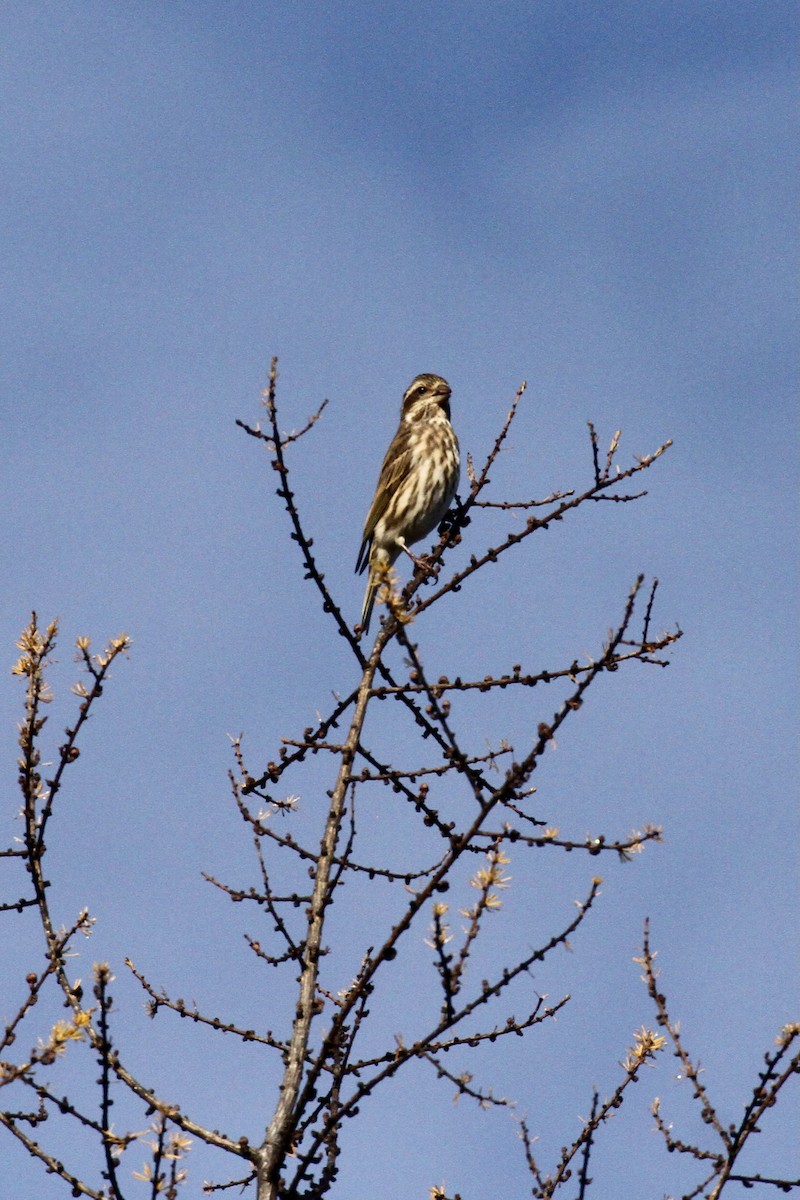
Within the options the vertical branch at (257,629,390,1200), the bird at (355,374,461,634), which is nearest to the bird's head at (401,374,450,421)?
the bird at (355,374,461,634)

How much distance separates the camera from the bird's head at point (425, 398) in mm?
12475

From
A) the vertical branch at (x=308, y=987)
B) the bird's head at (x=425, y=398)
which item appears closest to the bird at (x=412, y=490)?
the bird's head at (x=425, y=398)

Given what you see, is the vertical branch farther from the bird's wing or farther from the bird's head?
the bird's head

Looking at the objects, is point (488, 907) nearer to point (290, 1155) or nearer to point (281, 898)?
point (290, 1155)

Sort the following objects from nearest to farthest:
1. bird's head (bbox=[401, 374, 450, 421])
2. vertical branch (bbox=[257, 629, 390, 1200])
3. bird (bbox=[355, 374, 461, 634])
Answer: vertical branch (bbox=[257, 629, 390, 1200])
bird (bbox=[355, 374, 461, 634])
bird's head (bbox=[401, 374, 450, 421])

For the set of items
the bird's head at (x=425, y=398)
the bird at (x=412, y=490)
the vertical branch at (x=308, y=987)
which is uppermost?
the bird's head at (x=425, y=398)

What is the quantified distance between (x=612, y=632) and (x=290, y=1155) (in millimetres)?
2315

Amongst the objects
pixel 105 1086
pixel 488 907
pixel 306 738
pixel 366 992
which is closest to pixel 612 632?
pixel 488 907

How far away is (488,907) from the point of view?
434 centimetres

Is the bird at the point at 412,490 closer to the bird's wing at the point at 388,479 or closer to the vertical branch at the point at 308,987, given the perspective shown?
the bird's wing at the point at 388,479

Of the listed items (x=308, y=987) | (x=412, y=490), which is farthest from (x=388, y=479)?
(x=308, y=987)

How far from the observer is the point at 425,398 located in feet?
41.7

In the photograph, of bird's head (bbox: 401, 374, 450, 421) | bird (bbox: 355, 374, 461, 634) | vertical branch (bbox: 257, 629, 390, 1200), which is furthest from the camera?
bird's head (bbox: 401, 374, 450, 421)

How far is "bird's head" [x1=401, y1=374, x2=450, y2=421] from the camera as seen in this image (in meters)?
12.5
